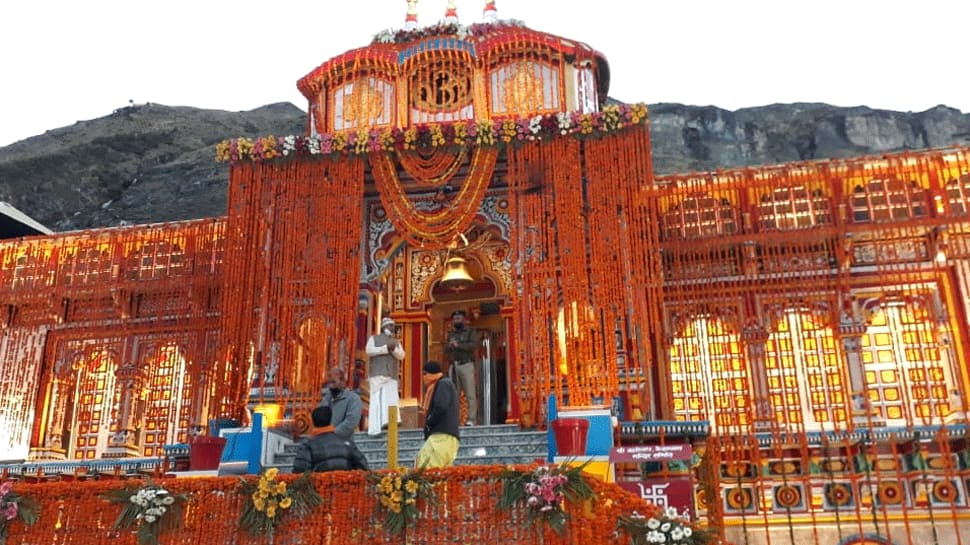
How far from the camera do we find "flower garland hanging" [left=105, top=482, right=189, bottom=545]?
7023 millimetres

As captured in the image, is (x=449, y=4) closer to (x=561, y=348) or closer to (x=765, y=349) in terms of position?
(x=561, y=348)

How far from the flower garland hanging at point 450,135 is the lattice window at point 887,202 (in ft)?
12.6

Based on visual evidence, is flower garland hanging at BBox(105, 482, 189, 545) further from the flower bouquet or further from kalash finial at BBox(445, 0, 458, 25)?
kalash finial at BBox(445, 0, 458, 25)

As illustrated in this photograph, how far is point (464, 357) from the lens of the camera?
14266 millimetres

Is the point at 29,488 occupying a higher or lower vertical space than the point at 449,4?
lower

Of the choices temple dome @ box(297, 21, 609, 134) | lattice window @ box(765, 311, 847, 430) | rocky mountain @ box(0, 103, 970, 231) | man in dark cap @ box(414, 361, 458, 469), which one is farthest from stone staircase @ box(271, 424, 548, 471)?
rocky mountain @ box(0, 103, 970, 231)

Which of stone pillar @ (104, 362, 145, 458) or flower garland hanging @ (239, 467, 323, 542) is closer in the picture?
flower garland hanging @ (239, 467, 323, 542)

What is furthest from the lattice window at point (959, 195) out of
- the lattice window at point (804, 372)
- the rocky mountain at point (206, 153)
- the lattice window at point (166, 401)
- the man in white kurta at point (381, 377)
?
the rocky mountain at point (206, 153)

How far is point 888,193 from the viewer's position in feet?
42.1

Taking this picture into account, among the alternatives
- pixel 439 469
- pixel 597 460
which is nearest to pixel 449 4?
pixel 597 460

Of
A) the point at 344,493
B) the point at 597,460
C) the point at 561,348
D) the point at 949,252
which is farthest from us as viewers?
the point at 949,252

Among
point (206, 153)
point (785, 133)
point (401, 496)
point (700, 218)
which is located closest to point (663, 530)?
point (401, 496)

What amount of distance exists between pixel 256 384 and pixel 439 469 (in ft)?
20.1

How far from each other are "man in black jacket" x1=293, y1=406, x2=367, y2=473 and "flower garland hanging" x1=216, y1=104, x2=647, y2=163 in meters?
6.30
